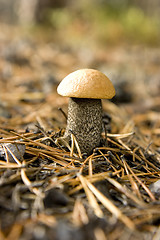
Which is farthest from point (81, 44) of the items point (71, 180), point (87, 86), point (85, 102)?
point (71, 180)

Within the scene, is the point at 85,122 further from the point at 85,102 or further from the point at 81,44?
the point at 81,44

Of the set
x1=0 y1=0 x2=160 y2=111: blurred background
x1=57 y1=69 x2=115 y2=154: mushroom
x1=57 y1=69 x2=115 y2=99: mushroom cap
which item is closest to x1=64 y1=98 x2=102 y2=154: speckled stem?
x1=57 y1=69 x2=115 y2=154: mushroom

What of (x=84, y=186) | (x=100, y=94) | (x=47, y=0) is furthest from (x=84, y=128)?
(x=47, y=0)

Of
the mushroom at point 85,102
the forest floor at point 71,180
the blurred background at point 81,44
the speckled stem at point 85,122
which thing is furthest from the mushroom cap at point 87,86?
the blurred background at point 81,44

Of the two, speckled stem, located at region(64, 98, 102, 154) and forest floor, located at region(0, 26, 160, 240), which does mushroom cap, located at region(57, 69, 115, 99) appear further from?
forest floor, located at region(0, 26, 160, 240)

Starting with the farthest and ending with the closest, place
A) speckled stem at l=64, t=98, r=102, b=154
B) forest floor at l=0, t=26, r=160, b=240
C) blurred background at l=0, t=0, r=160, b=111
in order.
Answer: blurred background at l=0, t=0, r=160, b=111, speckled stem at l=64, t=98, r=102, b=154, forest floor at l=0, t=26, r=160, b=240

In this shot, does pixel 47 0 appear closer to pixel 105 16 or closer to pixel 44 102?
pixel 105 16

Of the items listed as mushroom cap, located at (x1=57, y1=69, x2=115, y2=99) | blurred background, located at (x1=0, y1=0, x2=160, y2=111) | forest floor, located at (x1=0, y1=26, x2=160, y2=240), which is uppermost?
blurred background, located at (x1=0, y1=0, x2=160, y2=111)
